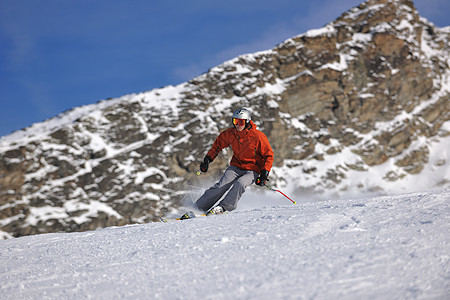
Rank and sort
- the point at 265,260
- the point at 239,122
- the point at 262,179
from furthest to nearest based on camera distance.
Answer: the point at 239,122, the point at 262,179, the point at 265,260

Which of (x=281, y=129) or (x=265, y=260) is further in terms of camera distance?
(x=281, y=129)

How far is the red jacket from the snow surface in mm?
2254

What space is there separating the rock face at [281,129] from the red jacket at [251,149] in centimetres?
3934

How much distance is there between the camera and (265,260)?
8.86 feet

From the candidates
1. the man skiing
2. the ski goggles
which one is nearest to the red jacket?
the man skiing

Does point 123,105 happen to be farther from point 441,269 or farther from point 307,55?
point 441,269

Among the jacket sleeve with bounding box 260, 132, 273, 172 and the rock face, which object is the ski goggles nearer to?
the jacket sleeve with bounding box 260, 132, 273, 172

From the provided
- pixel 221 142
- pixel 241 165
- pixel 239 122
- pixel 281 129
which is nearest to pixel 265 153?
pixel 241 165

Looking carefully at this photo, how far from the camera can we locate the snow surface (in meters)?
2.24

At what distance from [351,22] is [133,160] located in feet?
164

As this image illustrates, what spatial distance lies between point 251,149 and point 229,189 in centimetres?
78

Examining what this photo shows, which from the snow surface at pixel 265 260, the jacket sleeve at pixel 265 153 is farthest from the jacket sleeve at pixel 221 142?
the snow surface at pixel 265 260

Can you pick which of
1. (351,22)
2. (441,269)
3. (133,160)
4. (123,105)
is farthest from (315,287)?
(351,22)

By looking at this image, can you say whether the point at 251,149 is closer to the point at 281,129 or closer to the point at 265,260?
the point at 265,260
